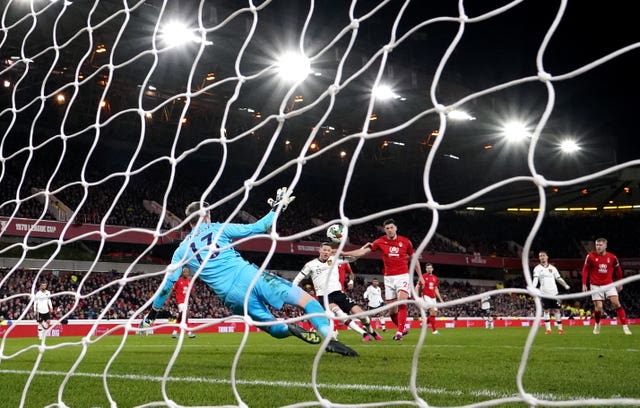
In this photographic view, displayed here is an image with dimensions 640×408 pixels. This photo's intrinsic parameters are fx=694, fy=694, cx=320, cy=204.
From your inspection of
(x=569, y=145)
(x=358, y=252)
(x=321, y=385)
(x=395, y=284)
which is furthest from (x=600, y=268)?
(x=569, y=145)

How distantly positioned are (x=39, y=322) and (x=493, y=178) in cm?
2906

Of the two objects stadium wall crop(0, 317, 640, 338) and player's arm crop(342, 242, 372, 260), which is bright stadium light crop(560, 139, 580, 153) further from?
player's arm crop(342, 242, 372, 260)

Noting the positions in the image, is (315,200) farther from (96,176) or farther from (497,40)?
(497,40)

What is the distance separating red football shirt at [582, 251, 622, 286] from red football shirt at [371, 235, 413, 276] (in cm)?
401

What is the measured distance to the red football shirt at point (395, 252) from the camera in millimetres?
11227

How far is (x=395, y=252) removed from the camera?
37.2ft

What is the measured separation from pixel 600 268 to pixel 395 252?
4517 mm

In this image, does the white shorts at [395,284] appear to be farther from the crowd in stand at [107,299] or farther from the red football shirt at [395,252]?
the crowd in stand at [107,299]

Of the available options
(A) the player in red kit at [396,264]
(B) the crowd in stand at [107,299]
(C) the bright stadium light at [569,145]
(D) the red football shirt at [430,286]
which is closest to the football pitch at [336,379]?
(A) the player in red kit at [396,264]

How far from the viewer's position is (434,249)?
1526 inches

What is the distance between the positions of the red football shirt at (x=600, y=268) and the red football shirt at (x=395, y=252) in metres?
4.01

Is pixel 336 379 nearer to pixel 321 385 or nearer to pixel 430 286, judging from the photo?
pixel 321 385

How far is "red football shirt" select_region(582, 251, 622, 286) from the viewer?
13.2 m

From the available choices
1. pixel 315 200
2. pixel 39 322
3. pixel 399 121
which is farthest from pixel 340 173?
pixel 39 322
